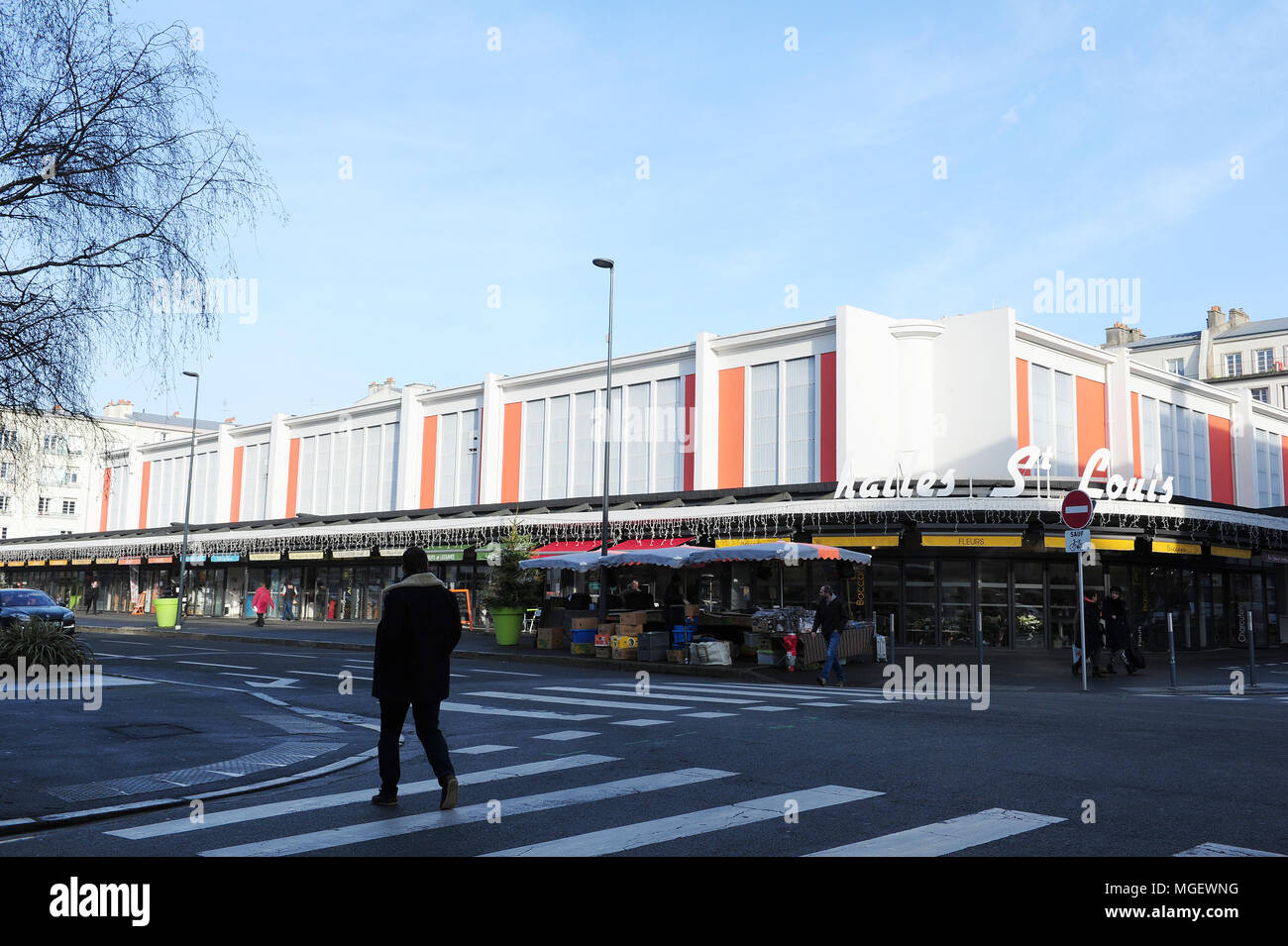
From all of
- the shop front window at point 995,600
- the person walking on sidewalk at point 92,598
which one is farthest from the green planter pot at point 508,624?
the person walking on sidewalk at point 92,598

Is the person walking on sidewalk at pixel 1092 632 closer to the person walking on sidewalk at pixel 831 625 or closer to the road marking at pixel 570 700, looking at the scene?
the person walking on sidewalk at pixel 831 625

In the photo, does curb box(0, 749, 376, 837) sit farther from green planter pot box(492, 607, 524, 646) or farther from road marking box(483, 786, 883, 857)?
green planter pot box(492, 607, 524, 646)

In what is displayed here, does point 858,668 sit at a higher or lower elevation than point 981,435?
lower

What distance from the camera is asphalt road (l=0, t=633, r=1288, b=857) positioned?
5.88m

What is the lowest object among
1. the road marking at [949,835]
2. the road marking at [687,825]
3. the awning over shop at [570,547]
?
the road marking at [687,825]

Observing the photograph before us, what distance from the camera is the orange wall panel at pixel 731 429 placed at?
35062 millimetres

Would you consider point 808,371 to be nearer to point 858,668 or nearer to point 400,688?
point 858,668

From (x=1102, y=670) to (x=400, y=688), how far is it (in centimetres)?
1800

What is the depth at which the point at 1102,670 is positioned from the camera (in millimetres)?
21062

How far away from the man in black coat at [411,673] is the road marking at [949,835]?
2667 mm

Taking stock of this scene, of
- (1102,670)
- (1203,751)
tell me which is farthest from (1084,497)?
(1203,751)

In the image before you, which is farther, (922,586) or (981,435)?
(981,435)

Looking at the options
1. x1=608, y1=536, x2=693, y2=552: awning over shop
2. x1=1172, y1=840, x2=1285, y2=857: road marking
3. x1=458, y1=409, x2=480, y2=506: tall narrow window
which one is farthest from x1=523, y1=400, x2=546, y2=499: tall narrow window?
x1=1172, y1=840, x2=1285, y2=857: road marking
